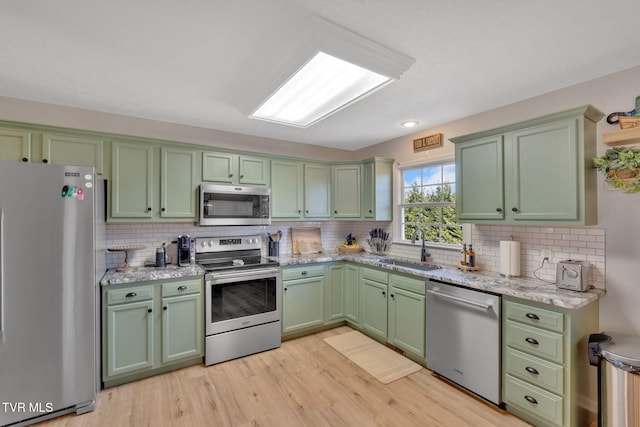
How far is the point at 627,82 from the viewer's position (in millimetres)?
1991

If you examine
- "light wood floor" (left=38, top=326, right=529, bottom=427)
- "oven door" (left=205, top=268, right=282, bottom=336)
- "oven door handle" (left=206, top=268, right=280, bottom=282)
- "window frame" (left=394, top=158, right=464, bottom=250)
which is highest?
"window frame" (left=394, top=158, right=464, bottom=250)

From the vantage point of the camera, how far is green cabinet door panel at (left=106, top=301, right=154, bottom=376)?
2.40 meters

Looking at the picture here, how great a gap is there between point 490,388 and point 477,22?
249cm

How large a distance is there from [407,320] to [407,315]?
5cm

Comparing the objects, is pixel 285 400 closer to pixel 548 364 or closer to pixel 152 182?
pixel 548 364

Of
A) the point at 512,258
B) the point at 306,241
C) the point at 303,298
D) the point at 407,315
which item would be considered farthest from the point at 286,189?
the point at 512,258

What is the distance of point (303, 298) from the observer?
11.2ft

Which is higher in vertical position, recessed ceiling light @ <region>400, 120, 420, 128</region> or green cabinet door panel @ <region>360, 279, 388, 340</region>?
recessed ceiling light @ <region>400, 120, 420, 128</region>

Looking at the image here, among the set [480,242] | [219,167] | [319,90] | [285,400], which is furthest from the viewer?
[219,167]

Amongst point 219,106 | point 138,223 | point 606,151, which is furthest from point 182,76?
point 606,151

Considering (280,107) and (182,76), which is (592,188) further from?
(182,76)

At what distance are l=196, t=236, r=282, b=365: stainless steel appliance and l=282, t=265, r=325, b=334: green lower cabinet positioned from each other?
0.13 meters

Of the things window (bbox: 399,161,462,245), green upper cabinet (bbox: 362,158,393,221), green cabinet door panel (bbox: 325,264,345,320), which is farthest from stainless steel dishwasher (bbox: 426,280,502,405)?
green upper cabinet (bbox: 362,158,393,221)

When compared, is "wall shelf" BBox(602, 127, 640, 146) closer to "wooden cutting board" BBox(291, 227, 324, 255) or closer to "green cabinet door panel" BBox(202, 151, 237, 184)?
"wooden cutting board" BBox(291, 227, 324, 255)
